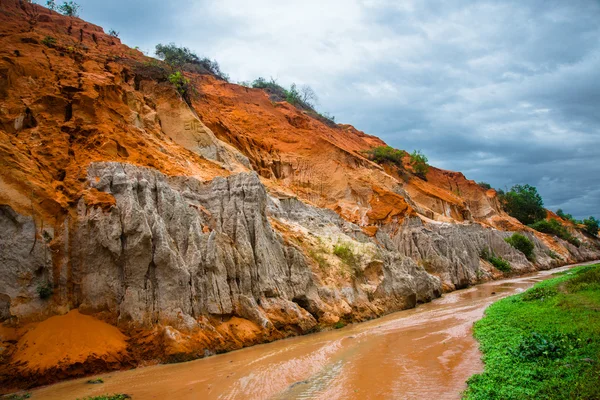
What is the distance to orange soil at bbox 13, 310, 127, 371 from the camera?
9.54 metres

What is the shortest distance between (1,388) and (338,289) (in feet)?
39.4

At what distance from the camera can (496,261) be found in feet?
126

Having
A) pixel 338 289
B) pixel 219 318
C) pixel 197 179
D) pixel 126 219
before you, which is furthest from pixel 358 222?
pixel 126 219

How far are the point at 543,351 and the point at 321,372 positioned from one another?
16.0 ft

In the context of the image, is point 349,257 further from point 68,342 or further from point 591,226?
point 591,226

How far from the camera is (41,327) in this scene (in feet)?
33.5

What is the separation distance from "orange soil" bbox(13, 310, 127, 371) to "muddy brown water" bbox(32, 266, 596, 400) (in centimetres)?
60

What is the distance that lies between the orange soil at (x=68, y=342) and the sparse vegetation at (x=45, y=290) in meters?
0.62

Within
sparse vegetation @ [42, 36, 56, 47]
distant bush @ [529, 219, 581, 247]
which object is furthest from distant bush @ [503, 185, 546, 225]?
sparse vegetation @ [42, 36, 56, 47]

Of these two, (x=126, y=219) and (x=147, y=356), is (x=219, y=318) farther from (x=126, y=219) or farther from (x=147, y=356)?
(x=126, y=219)

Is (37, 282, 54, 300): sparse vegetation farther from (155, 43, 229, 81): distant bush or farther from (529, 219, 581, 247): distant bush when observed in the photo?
(529, 219, 581, 247): distant bush

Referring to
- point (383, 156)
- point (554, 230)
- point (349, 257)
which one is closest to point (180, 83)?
point (349, 257)

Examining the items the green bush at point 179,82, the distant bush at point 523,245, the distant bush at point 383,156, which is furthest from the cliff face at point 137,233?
the distant bush at point 523,245

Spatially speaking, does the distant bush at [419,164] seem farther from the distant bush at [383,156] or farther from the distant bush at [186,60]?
the distant bush at [186,60]
